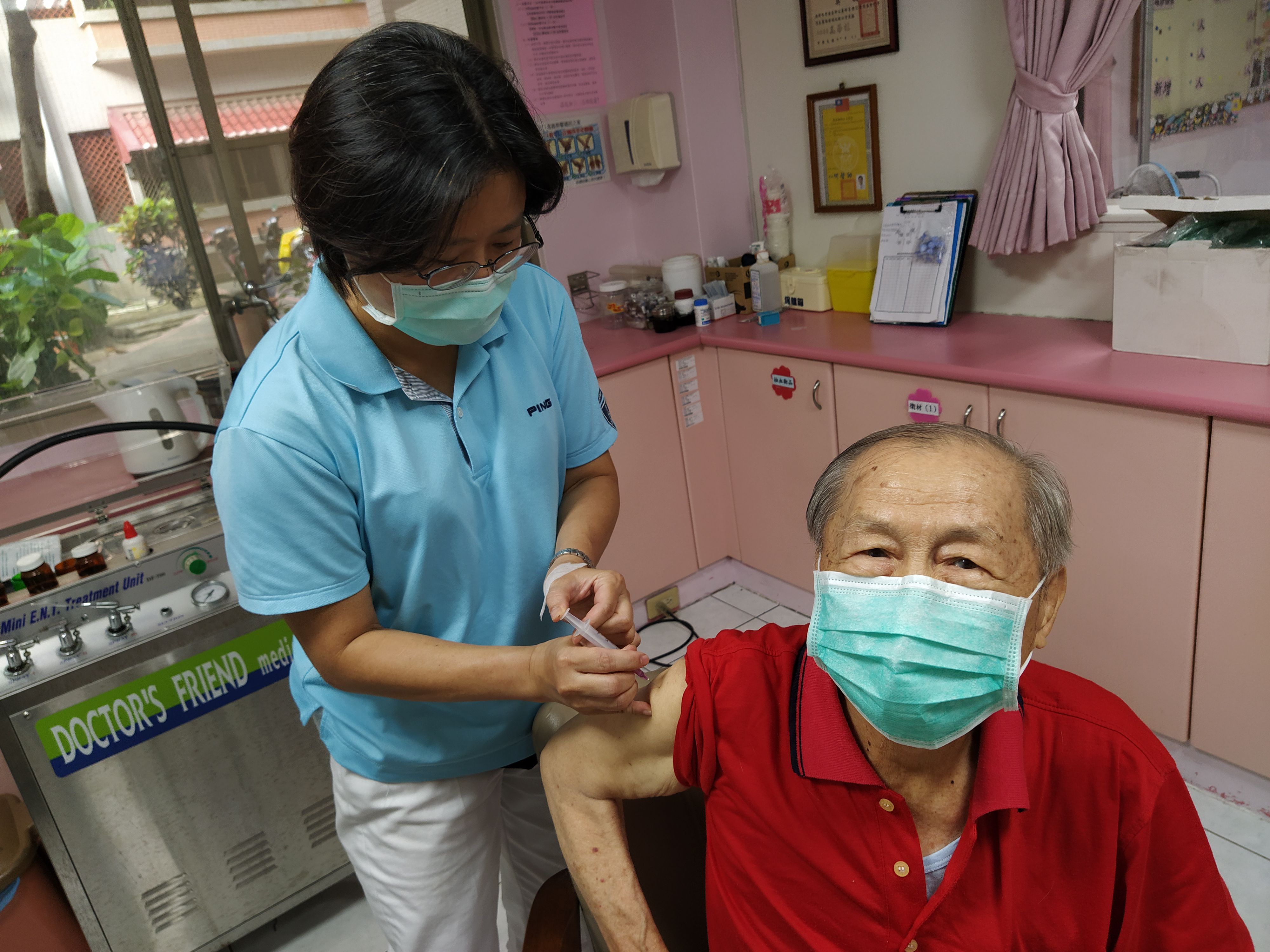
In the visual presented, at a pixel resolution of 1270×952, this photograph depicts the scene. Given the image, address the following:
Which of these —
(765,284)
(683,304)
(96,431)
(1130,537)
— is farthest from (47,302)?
(1130,537)

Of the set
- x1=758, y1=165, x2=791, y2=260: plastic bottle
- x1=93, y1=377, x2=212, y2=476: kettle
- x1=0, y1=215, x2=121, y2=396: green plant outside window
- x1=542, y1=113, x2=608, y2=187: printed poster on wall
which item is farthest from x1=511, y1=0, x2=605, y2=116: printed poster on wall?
x1=93, y1=377, x2=212, y2=476: kettle

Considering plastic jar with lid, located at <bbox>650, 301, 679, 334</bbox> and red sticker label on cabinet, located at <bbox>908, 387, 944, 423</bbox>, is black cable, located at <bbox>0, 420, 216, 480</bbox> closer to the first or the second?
plastic jar with lid, located at <bbox>650, 301, 679, 334</bbox>

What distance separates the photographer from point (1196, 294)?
6.61 feet

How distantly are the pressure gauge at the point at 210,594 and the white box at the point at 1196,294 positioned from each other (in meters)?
2.18

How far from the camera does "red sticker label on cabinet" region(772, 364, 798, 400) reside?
9.23 ft

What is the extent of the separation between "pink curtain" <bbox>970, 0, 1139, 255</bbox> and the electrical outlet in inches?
64.6

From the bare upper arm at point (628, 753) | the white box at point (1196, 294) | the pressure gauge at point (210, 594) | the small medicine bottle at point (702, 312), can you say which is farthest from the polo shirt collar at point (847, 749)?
the small medicine bottle at point (702, 312)

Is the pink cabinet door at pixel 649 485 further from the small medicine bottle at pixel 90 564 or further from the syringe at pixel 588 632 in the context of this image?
the syringe at pixel 588 632

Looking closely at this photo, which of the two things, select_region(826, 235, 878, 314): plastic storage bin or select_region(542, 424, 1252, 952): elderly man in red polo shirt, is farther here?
select_region(826, 235, 878, 314): plastic storage bin

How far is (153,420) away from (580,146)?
2.04 meters

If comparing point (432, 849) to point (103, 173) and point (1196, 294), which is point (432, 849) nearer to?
point (1196, 294)

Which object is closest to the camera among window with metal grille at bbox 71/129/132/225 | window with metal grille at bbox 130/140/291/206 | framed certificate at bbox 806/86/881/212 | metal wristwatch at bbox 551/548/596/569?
metal wristwatch at bbox 551/548/596/569

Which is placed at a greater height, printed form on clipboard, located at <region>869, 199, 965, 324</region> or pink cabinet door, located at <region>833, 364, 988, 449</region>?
printed form on clipboard, located at <region>869, 199, 965, 324</region>

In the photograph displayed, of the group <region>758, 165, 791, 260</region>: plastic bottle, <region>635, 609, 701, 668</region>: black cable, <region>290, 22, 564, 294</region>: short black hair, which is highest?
<region>290, 22, 564, 294</region>: short black hair
